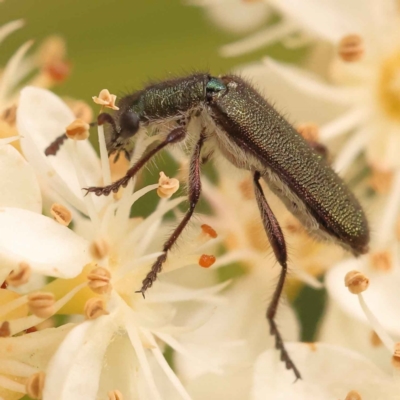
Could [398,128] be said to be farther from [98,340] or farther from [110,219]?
[98,340]

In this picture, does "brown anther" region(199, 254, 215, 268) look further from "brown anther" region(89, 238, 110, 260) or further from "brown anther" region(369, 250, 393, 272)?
"brown anther" region(369, 250, 393, 272)

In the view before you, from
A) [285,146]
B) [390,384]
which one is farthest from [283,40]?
[390,384]

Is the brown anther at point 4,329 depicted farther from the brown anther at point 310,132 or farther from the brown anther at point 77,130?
the brown anther at point 310,132

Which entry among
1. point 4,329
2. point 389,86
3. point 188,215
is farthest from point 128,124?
point 389,86

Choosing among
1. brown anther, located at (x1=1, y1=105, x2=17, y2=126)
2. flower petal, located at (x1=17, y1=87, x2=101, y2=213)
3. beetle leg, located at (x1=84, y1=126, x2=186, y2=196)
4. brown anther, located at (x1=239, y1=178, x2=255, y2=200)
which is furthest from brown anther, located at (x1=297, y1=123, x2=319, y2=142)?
brown anther, located at (x1=1, y1=105, x2=17, y2=126)

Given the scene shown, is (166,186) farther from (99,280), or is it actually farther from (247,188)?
(247,188)

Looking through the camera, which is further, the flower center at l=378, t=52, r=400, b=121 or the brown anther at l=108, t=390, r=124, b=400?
the flower center at l=378, t=52, r=400, b=121

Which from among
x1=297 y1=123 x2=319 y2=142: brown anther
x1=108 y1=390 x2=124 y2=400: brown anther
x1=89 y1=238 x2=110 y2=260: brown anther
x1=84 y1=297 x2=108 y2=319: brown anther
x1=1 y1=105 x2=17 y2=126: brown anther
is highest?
x1=1 y1=105 x2=17 y2=126: brown anther
